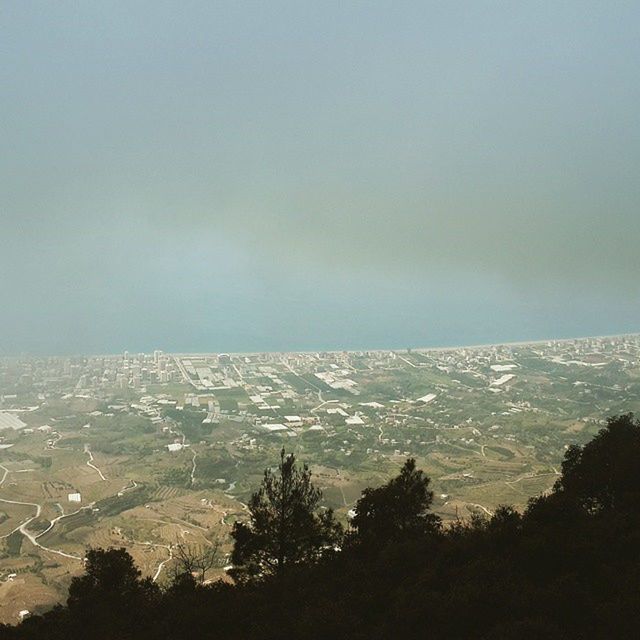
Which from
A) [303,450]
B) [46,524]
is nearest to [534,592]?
[46,524]

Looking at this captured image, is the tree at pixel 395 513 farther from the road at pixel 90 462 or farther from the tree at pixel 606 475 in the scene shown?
the road at pixel 90 462

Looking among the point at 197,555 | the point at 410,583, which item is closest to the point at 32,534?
the point at 197,555

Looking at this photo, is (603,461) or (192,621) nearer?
(192,621)

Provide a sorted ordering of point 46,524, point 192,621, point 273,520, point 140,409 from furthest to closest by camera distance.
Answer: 1. point 140,409
2. point 46,524
3. point 273,520
4. point 192,621

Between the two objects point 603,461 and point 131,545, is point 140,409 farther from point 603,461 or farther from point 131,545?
point 603,461

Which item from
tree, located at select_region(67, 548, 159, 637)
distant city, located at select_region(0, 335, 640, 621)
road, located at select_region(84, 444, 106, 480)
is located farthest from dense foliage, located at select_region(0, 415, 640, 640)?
road, located at select_region(84, 444, 106, 480)

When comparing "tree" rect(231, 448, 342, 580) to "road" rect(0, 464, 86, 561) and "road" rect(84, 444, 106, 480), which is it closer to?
"road" rect(0, 464, 86, 561)
